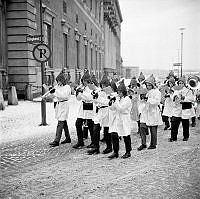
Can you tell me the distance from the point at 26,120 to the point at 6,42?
24.5 feet

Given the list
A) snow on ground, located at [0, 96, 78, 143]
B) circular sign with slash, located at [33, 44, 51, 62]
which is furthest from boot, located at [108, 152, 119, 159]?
circular sign with slash, located at [33, 44, 51, 62]

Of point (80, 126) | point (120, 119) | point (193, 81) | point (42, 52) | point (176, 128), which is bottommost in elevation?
point (176, 128)

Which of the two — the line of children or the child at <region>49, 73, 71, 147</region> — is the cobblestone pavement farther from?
the child at <region>49, 73, 71, 147</region>

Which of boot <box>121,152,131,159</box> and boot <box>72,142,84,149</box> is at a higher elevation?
boot <box>121,152,131,159</box>

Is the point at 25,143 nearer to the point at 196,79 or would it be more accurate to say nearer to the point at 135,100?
the point at 135,100

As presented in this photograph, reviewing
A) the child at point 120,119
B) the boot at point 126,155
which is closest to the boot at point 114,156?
the child at point 120,119

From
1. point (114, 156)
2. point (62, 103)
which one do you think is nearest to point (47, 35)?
point (62, 103)

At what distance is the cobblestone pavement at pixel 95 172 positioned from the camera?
4.82m

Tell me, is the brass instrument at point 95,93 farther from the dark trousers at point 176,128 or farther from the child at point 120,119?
the dark trousers at point 176,128

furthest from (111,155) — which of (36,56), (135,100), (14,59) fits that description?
(14,59)

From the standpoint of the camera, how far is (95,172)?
5824 millimetres

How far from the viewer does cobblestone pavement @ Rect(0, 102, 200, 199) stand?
482 centimetres

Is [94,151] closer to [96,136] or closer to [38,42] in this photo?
[96,136]

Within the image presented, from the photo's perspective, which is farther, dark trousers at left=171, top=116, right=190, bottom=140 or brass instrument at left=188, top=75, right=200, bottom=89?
brass instrument at left=188, top=75, right=200, bottom=89
